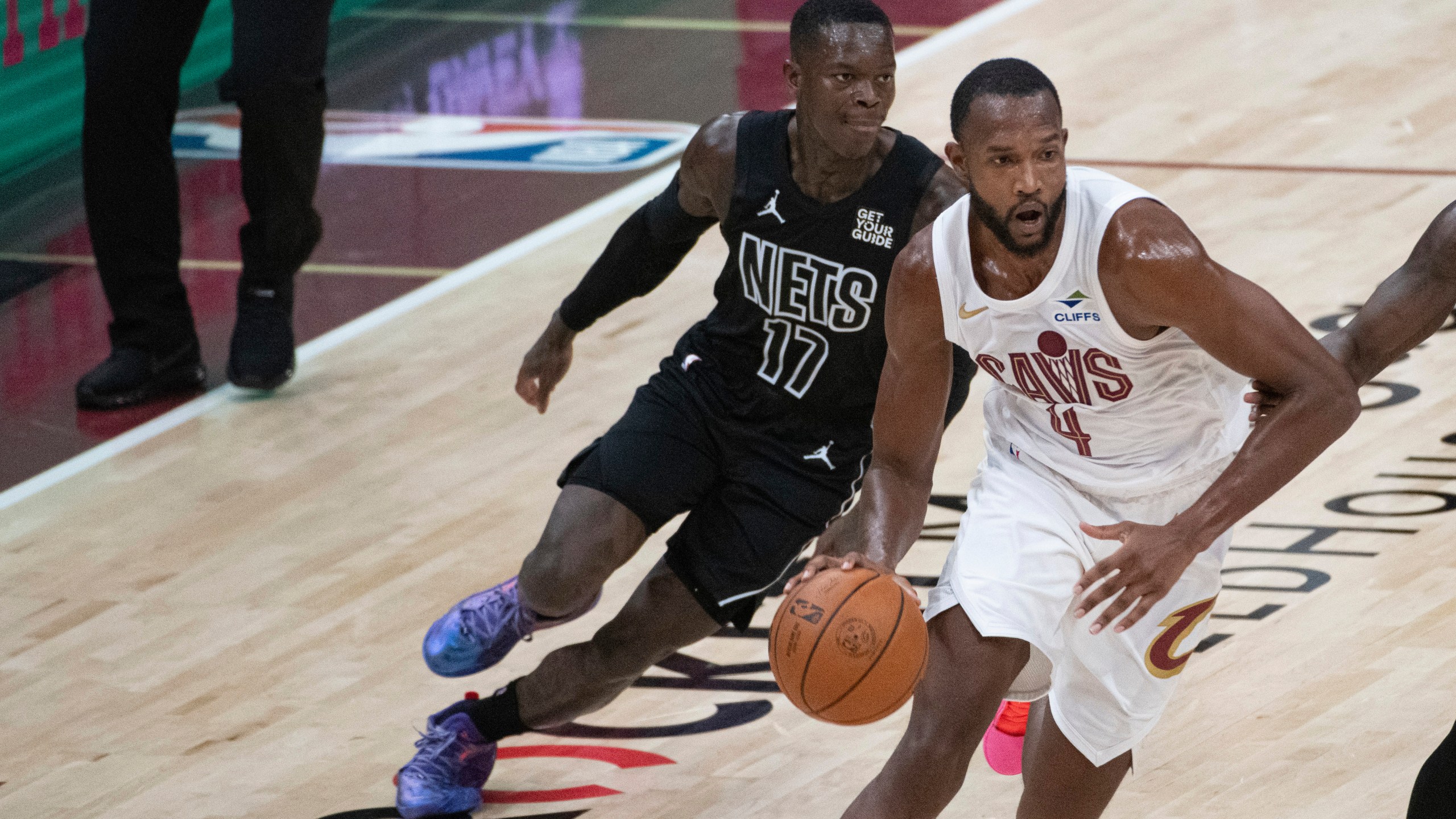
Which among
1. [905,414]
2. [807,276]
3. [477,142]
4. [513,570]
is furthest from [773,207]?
[477,142]

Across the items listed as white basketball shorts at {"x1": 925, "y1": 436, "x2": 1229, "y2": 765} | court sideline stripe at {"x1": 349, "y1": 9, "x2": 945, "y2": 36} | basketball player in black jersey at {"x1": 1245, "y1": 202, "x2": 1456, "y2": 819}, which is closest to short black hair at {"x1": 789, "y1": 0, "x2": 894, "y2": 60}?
white basketball shorts at {"x1": 925, "y1": 436, "x2": 1229, "y2": 765}

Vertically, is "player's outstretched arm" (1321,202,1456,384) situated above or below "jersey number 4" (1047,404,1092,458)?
above

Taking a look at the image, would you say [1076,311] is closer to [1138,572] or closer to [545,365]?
[1138,572]

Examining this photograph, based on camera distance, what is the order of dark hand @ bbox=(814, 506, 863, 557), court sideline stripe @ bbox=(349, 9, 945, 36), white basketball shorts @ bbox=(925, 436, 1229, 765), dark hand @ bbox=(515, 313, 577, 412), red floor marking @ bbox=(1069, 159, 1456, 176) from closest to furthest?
white basketball shorts @ bbox=(925, 436, 1229, 765), dark hand @ bbox=(814, 506, 863, 557), dark hand @ bbox=(515, 313, 577, 412), red floor marking @ bbox=(1069, 159, 1456, 176), court sideline stripe @ bbox=(349, 9, 945, 36)

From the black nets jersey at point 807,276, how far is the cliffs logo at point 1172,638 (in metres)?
0.95

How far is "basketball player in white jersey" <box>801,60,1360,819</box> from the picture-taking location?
3441 millimetres

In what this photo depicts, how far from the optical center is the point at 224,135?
10.0 m

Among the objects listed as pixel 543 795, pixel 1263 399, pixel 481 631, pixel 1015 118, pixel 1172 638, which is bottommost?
pixel 543 795

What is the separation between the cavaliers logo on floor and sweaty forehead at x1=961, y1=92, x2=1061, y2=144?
5.76 m

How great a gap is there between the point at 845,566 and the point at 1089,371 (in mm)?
527

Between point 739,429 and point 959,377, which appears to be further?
point 739,429

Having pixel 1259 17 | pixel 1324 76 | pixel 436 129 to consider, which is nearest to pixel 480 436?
pixel 436 129

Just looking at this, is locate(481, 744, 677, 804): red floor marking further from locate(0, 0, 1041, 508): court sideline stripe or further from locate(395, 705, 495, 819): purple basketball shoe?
locate(0, 0, 1041, 508): court sideline stripe

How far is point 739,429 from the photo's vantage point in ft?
15.1
